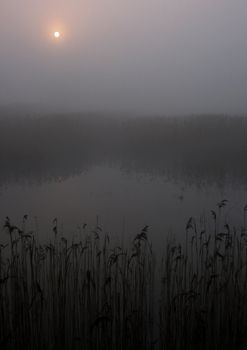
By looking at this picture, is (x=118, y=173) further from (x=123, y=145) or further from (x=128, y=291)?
(x=128, y=291)

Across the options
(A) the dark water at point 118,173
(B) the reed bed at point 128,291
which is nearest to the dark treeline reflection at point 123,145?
(A) the dark water at point 118,173

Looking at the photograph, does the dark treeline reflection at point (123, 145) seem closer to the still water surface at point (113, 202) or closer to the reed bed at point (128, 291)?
the still water surface at point (113, 202)

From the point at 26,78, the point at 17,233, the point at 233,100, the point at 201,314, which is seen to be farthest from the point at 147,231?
the point at 26,78

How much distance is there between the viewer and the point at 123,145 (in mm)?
2018

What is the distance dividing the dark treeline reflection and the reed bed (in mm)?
222

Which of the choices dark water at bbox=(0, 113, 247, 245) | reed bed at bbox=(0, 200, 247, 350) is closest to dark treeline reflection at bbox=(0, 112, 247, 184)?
dark water at bbox=(0, 113, 247, 245)

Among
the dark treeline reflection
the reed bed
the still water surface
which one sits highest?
the dark treeline reflection

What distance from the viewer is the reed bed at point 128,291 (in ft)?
6.41

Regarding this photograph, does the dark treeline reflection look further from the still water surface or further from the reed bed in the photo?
the reed bed

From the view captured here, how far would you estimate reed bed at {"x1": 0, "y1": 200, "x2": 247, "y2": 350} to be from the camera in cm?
196

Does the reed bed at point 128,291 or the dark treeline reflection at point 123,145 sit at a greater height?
the dark treeline reflection at point 123,145

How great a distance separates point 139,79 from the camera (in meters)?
2.02

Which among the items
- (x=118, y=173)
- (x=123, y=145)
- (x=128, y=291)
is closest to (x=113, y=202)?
(x=118, y=173)

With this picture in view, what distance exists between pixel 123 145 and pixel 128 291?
661mm
